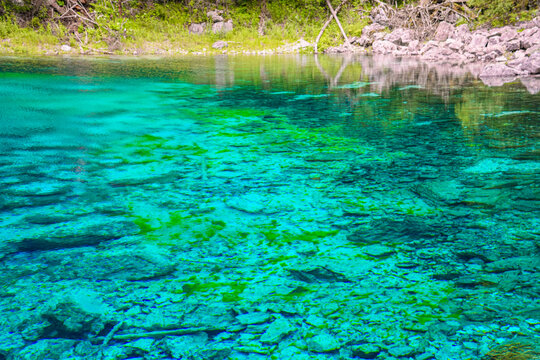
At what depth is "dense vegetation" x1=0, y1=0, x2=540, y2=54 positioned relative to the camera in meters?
25.4

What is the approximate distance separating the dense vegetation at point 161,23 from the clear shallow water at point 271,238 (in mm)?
19693

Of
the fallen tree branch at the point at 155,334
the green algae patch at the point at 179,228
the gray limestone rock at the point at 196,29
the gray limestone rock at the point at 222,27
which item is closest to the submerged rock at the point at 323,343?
the fallen tree branch at the point at 155,334

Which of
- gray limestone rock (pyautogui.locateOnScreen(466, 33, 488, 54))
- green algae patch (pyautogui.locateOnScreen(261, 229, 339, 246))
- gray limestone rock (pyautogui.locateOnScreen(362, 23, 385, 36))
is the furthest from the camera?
gray limestone rock (pyautogui.locateOnScreen(362, 23, 385, 36))

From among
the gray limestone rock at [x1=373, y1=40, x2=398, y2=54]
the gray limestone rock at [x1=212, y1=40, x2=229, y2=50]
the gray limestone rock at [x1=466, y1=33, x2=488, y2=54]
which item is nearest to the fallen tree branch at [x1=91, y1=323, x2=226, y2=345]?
the gray limestone rock at [x1=466, y1=33, x2=488, y2=54]

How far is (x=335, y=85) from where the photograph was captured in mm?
11125

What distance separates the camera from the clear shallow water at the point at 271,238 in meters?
2.08

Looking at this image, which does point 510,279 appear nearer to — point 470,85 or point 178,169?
point 178,169

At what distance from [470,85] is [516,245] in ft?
27.6

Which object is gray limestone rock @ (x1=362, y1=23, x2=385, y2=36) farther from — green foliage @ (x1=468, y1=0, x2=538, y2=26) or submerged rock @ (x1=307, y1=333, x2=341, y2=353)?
submerged rock @ (x1=307, y1=333, x2=341, y2=353)

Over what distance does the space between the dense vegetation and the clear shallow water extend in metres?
19.7

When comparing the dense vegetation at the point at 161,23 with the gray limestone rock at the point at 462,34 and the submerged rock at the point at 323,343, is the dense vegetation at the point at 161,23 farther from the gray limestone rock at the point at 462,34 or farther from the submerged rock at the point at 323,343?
the submerged rock at the point at 323,343

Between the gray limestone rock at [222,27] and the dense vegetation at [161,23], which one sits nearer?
the dense vegetation at [161,23]

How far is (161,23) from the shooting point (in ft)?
95.8

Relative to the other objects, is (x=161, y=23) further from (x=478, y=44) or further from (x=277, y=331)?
(x=277, y=331)
